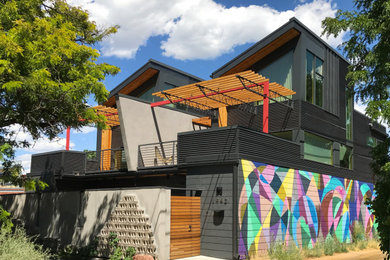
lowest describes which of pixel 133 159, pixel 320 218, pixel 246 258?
pixel 246 258

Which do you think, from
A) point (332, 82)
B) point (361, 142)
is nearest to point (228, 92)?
point (332, 82)

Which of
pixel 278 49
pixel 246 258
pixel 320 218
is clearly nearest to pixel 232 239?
pixel 246 258

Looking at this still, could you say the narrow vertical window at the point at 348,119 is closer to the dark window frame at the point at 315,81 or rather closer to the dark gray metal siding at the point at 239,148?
the dark window frame at the point at 315,81

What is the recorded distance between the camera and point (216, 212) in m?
14.1

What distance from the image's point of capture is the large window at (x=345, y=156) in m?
21.7

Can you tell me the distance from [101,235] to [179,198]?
320 cm

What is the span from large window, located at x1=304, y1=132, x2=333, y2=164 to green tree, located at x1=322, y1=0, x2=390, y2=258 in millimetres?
6149

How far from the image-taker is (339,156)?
21188 mm

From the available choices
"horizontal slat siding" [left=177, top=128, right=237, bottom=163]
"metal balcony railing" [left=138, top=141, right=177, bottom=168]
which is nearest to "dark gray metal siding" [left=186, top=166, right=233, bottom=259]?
"horizontal slat siding" [left=177, top=128, right=237, bottom=163]

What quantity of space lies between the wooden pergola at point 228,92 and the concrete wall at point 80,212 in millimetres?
5494

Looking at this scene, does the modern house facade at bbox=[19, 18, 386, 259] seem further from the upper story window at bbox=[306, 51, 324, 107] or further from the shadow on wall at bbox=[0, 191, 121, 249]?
the shadow on wall at bbox=[0, 191, 121, 249]

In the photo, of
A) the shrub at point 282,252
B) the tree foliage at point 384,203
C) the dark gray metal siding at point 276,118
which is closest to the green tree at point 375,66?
the tree foliage at point 384,203

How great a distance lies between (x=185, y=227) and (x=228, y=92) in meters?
6.48

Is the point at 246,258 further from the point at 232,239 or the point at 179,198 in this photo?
the point at 179,198
